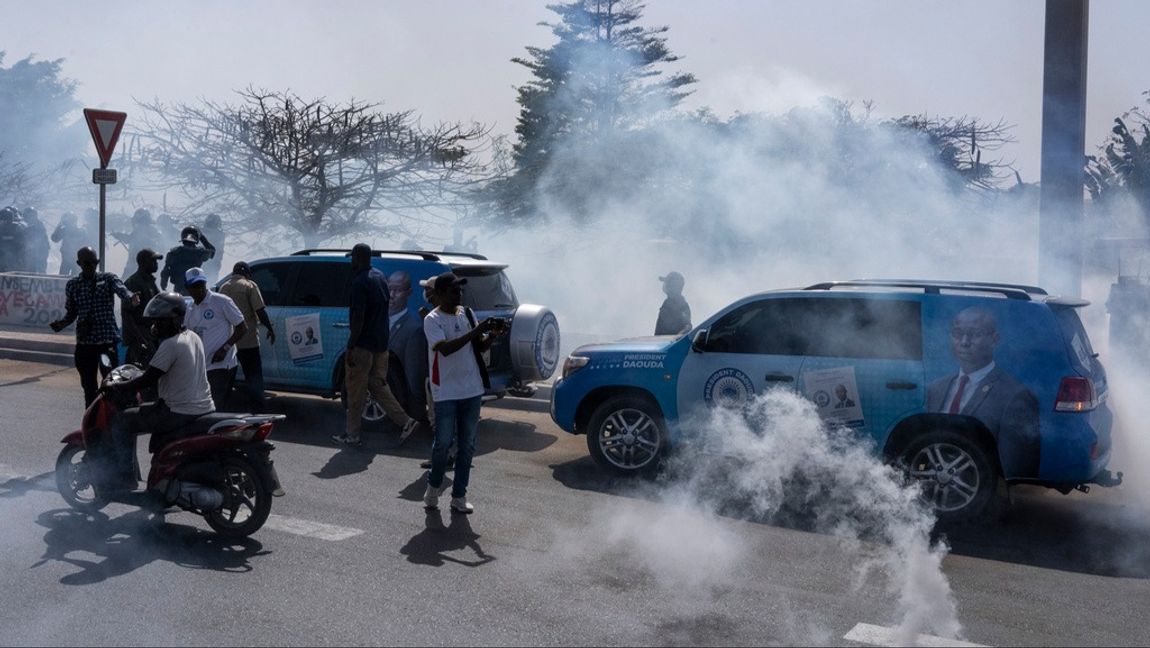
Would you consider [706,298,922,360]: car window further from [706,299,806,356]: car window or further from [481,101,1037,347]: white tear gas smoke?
[481,101,1037,347]: white tear gas smoke

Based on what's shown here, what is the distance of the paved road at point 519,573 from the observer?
5.23 metres

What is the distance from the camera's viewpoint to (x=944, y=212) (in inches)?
746

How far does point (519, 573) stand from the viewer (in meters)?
6.13

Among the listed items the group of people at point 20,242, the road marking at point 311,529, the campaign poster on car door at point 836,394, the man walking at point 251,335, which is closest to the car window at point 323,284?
the man walking at point 251,335

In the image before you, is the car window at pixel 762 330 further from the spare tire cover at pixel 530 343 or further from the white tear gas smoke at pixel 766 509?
the spare tire cover at pixel 530 343

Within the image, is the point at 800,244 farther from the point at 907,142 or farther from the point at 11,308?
the point at 11,308

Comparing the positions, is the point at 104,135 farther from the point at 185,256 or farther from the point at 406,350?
the point at 406,350

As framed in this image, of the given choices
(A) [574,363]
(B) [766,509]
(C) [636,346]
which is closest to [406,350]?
(A) [574,363]

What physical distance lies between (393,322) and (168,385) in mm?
3787

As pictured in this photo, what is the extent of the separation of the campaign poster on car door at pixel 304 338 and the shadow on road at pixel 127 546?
376 centimetres

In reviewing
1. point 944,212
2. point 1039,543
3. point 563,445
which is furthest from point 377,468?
point 944,212

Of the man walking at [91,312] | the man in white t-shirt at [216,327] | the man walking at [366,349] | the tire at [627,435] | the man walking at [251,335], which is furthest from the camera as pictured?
the man walking at [251,335]

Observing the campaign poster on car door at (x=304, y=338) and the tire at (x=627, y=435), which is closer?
the tire at (x=627, y=435)

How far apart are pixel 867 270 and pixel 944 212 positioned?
1.90 m
